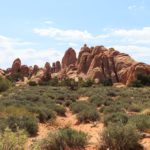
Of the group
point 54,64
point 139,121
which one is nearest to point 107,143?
point 139,121

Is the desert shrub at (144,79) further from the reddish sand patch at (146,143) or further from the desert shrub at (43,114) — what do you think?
the reddish sand patch at (146,143)

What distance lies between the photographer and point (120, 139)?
1223cm

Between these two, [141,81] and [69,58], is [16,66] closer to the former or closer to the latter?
[69,58]

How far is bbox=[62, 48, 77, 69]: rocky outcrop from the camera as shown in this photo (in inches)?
4065

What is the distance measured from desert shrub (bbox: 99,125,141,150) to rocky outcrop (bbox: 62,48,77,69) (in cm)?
8948

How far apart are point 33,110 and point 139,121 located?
7.92m

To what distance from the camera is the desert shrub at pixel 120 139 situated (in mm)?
12203

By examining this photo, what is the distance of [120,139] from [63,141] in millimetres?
1768

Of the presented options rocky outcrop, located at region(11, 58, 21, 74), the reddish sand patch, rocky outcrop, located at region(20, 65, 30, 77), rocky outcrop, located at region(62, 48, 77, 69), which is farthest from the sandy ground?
rocky outcrop, located at region(20, 65, 30, 77)

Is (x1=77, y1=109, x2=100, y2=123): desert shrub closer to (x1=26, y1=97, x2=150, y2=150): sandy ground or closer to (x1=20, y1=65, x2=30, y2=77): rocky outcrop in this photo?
(x1=26, y1=97, x2=150, y2=150): sandy ground

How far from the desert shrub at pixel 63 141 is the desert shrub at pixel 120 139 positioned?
66 cm

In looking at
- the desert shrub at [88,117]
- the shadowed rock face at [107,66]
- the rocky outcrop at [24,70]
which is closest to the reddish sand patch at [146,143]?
the desert shrub at [88,117]

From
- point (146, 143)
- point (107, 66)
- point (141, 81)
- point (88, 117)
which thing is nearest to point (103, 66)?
point (107, 66)

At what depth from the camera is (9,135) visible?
8281 millimetres
